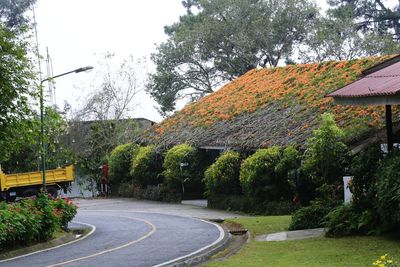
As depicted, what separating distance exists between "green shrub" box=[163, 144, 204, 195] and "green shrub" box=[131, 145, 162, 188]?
2.54m

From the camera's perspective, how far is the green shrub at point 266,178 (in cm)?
2912

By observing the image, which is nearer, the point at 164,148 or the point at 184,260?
the point at 184,260

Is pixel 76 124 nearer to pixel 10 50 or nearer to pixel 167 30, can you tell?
pixel 167 30

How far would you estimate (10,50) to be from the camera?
1975 centimetres

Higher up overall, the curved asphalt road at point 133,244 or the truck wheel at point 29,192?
the truck wheel at point 29,192

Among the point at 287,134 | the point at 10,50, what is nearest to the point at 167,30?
the point at 287,134

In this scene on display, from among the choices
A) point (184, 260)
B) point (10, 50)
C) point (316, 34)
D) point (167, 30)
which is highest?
point (167, 30)

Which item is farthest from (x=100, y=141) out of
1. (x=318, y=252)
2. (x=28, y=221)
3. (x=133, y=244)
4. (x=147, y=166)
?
(x=318, y=252)

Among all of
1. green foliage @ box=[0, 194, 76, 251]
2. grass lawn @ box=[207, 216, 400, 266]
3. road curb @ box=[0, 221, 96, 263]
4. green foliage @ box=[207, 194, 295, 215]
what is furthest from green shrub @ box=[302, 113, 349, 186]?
green foliage @ box=[0, 194, 76, 251]

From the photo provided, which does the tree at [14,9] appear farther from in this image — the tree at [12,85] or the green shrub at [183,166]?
the tree at [12,85]

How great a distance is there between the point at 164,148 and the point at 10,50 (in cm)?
2133

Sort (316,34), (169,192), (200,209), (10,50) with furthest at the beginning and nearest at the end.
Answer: (316,34)
(169,192)
(200,209)
(10,50)

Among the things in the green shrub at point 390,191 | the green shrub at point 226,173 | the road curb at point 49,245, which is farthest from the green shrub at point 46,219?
the green shrub at point 226,173

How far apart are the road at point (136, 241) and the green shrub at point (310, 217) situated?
2378mm
